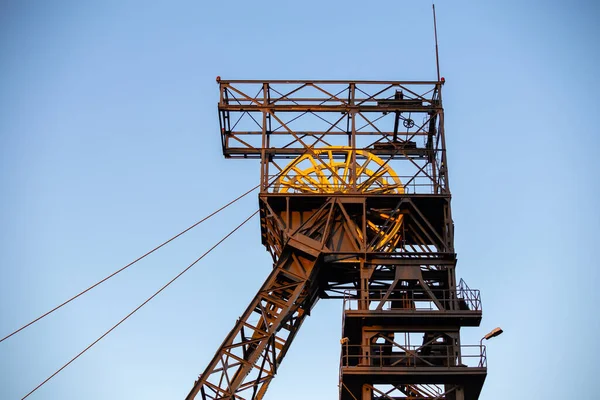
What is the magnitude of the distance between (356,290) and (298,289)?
7.63 ft

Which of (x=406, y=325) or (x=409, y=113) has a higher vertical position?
(x=409, y=113)

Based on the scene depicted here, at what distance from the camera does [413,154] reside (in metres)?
58.8

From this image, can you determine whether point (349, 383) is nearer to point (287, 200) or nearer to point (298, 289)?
point (298, 289)

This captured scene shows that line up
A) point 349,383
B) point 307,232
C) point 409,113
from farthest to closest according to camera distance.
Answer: point 409,113 < point 307,232 < point 349,383

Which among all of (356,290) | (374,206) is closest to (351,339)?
(356,290)

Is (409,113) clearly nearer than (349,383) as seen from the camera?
No

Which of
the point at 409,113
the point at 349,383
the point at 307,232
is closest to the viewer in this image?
the point at 349,383

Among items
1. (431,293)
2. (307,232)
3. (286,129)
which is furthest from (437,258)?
(286,129)

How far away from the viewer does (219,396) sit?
5212 cm

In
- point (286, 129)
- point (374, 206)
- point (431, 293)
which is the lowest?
point (431, 293)

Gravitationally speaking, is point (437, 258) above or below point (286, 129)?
below

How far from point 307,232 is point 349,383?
6.86 m

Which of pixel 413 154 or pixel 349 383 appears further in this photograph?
pixel 413 154

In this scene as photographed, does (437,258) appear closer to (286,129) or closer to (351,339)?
(351,339)
